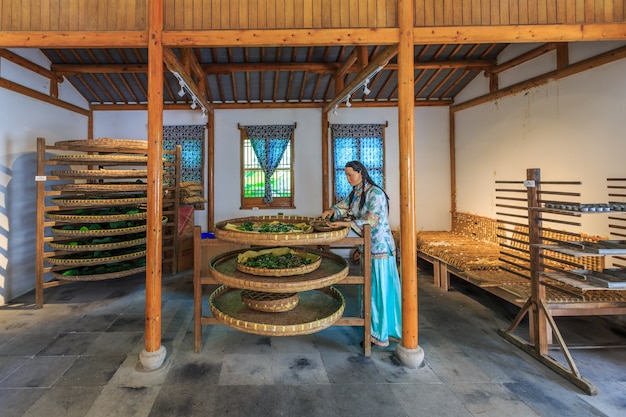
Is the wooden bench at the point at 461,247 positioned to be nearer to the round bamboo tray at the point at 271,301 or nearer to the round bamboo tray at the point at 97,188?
the round bamboo tray at the point at 271,301

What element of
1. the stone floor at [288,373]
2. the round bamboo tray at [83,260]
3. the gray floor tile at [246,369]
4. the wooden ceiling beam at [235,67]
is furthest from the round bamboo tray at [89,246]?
the wooden ceiling beam at [235,67]

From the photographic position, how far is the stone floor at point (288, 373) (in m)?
2.32

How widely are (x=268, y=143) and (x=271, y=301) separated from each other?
4.76 meters

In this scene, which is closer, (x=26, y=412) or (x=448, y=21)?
(x=26, y=412)

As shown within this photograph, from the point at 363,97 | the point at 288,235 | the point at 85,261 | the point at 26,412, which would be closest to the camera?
the point at 26,412

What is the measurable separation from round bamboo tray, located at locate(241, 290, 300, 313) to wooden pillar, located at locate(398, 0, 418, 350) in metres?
1.01

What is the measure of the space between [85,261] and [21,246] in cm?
130

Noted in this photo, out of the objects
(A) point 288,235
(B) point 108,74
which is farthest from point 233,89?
(A) point 288,235

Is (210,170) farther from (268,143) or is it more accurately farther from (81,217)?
(81,217)

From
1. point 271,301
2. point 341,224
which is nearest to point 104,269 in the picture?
point 271,301

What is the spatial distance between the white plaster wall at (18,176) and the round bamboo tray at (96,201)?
783 millimetres

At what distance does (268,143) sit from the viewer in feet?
22.7

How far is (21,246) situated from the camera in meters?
4.72

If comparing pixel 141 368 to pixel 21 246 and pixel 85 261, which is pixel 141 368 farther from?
pixel 21 246
